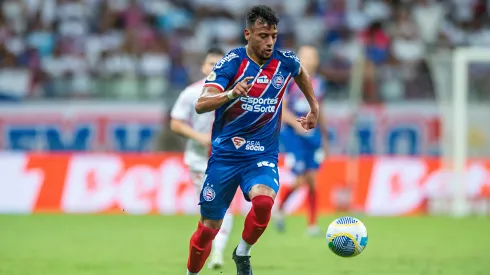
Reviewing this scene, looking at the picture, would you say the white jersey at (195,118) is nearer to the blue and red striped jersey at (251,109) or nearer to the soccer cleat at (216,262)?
the soccer cleat at (216,262)

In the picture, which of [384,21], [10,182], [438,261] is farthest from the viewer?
[384,21]

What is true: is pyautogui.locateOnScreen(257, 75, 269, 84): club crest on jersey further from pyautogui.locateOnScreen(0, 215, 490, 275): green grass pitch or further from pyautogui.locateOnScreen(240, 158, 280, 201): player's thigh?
pyautogui.locateOnScreen(0, 215, 490, 275): green grass pitch

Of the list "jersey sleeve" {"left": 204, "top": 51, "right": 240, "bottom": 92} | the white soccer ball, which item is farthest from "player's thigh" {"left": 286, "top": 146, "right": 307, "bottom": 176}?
"jersey sleeve" {"left": 204, "top": 51, "right": 240, "bottom": 92}

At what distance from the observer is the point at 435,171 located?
19.7m

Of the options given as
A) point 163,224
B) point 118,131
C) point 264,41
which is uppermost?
point 264,41

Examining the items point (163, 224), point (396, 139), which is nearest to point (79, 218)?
point (163, 224)

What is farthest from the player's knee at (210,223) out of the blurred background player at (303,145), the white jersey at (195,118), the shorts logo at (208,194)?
the blurred background player at (303,145)

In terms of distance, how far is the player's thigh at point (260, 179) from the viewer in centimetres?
805

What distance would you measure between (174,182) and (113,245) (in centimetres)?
636

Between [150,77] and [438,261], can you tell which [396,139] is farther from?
[438,261]

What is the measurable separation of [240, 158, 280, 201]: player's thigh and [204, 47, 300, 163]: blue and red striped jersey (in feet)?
0.26

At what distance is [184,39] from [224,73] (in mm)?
15699

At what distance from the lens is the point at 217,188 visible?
812 cm

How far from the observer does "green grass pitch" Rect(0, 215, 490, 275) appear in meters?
10.3
